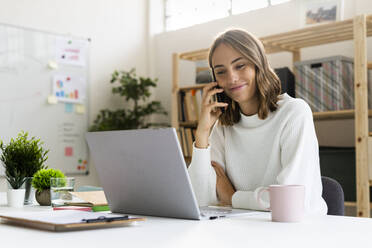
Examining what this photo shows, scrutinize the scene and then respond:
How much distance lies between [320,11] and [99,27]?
2.02 meters

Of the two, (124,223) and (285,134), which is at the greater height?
(285,134)

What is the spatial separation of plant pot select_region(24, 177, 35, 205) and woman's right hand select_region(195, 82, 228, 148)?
0.56 metres

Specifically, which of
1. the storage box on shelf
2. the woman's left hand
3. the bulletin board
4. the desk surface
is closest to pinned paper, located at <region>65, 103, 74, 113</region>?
the bulletin board

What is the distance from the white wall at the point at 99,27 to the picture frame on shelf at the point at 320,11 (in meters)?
1.80

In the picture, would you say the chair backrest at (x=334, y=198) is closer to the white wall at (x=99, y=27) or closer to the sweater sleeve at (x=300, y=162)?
the sweater sleeve at (x=300, y=162)

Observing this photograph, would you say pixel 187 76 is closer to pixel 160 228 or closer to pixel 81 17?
pixel 81 17

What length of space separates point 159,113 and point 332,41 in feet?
5.73

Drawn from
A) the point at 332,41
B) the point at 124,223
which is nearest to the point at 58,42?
the point at 332,41

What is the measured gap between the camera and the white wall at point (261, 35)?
3.45 m

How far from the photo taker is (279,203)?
106 cm

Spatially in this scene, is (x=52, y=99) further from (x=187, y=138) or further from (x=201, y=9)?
(x=201, y=9)

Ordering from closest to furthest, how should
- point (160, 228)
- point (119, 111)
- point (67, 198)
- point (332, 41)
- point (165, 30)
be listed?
point (160, 228) → point (67, 198) → point (332, 41) → point (119, 111) → point (165, 30)

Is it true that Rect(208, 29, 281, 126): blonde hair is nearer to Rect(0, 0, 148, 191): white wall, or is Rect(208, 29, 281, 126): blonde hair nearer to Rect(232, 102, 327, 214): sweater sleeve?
Rect(232, 102, 327, 214): sweater sleeve

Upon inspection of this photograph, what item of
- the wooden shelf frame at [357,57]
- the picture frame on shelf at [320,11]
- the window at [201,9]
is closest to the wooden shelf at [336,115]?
the wooden shelf frame at [357,57]
